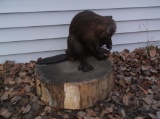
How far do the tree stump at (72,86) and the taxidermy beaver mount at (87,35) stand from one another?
0.45 feet

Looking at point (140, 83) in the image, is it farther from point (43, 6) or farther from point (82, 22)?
point (43, 6)

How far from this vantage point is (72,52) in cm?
314

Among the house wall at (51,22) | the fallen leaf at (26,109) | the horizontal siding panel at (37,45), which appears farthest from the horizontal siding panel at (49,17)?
the fallen leaf at (26,109)

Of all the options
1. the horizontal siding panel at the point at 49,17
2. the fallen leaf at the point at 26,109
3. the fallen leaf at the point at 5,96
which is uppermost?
the horizontal siding panel at the point at 49,17

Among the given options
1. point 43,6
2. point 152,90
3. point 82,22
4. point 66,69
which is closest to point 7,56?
point 43,6

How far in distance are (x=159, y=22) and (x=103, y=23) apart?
1.89 meters

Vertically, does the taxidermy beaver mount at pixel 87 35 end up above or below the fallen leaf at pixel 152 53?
above

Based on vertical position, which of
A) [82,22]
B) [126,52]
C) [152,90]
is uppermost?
[82,22]

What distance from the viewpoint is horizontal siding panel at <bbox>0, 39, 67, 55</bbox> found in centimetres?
387

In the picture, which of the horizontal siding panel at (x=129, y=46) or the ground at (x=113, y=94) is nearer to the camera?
the ground at (x=113, y=94)

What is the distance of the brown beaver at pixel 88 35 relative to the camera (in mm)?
2791

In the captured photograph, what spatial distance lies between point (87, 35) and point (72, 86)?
0.55m

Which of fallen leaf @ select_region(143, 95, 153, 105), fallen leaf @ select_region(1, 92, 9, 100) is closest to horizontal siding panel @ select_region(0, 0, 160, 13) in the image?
fallen leaf @ select_region(1, 92, 9, 100)

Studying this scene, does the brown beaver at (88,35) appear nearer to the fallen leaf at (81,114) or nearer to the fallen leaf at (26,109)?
the fallen leaf at (81,114)
